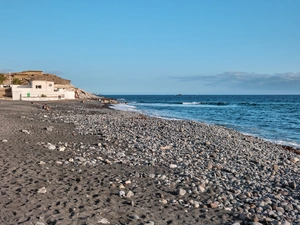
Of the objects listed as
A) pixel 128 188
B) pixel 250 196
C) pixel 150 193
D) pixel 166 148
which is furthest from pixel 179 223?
pixel 166 148

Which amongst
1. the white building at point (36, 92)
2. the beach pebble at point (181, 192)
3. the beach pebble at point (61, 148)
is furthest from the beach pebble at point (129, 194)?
the white building at point (36, 92)

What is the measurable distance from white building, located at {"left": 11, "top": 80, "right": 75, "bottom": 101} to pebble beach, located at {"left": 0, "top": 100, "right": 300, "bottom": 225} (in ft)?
162

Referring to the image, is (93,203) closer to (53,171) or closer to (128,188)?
(128,188)

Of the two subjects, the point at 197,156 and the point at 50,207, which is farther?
the point at 197,156

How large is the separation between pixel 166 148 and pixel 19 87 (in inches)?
2329

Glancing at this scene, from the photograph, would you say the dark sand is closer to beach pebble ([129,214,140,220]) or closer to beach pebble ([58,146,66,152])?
beach pebble ([129,214,140,220])

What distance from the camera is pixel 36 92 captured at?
64312 mm

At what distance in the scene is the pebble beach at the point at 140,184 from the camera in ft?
21.0

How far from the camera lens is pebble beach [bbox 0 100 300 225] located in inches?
252

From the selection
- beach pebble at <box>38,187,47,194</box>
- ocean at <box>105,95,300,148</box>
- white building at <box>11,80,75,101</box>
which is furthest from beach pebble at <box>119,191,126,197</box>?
white building at <box>11,80,75,101</box>

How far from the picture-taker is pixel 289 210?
7195 mm

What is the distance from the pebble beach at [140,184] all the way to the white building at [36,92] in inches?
1946

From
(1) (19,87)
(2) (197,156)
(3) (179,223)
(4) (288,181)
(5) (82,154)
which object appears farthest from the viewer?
(1) (19,87)

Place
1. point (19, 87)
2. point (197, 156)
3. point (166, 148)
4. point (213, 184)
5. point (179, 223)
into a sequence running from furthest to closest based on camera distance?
point (19, 87)
point (166, 148)
point (197, 156)
point (213, 184)
point (179, 223)
